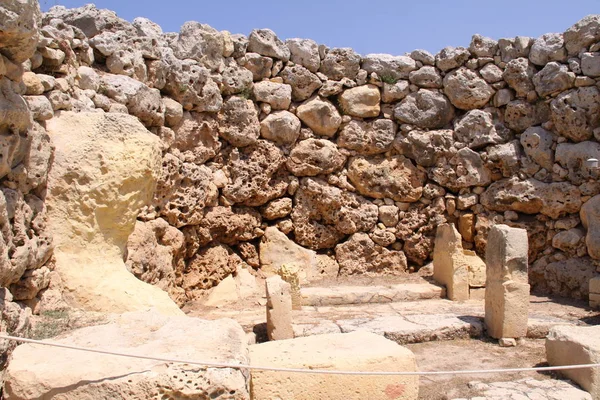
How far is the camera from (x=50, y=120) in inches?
165

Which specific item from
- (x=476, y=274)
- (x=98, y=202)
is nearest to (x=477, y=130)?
(x=476, y=274)

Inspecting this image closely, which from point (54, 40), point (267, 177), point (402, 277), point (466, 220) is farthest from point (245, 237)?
point (54, 40)

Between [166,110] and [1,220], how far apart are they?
387cm

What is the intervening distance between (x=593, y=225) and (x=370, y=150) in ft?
11.4

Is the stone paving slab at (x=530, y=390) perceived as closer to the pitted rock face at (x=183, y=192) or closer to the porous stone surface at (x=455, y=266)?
the porous stone surface at (x=455, y=266)

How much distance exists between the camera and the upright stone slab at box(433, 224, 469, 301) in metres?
7.35

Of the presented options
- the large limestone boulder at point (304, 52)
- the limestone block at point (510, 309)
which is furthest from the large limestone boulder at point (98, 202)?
the large limestone boulder at point (304, 52)

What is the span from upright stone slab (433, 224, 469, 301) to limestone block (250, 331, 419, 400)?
368 centimetres

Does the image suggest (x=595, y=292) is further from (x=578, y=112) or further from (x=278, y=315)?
(x=278, y=315)

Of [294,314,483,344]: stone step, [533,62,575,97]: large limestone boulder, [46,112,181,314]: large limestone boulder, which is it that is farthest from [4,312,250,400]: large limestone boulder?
[533,62,575,97]: large limestone boulder

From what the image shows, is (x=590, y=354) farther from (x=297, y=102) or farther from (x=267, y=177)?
(x=297, y=102)

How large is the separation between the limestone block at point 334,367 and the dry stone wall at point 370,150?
3192mm

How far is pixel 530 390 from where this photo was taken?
4184 millimetres

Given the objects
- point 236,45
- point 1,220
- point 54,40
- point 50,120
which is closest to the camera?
point 1,220
